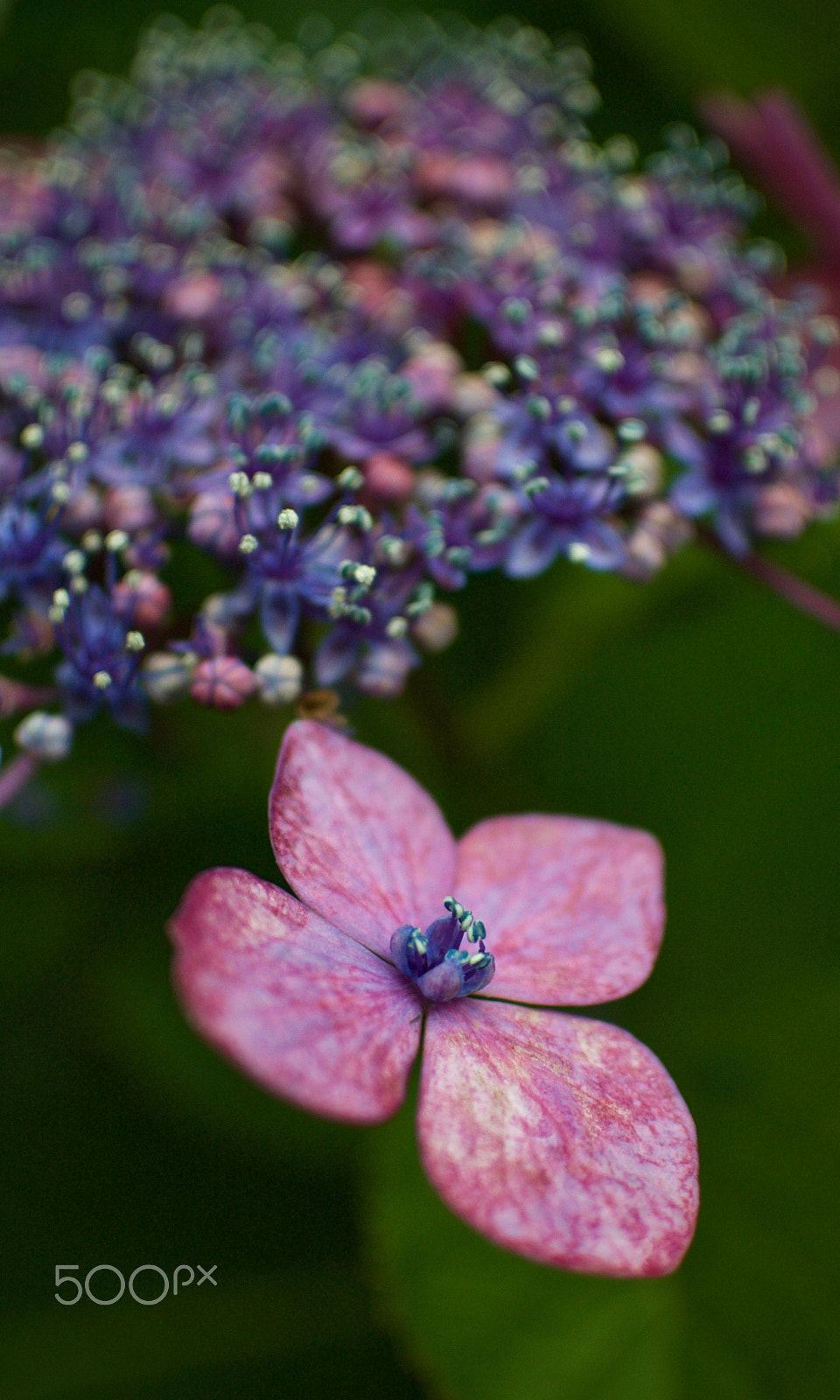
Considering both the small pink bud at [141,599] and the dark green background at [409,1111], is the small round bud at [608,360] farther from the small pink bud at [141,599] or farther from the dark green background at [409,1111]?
the small pink bud at [141,599]

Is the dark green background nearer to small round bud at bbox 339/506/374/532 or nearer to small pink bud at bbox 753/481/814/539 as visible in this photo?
small pink bud at bbox 753/481/814/539

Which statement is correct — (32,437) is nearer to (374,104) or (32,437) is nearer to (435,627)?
(435,627)

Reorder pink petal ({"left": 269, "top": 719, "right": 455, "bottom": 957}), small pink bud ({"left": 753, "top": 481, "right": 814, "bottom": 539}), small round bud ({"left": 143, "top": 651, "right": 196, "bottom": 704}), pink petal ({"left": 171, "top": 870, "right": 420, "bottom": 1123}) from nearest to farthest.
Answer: pink petal ({"left": 171, "top": 870, "right": 420, "bottom": 1123}), pink petal ({"left": 269, "top": 719, "right": 455, "bottom": 957}), small round bud ({"left": 143, "top": 651, "right": 196, "bottom": 704}), small pink bud ({"left": 753, "top": 481, "right": 814, "bottom": 539})

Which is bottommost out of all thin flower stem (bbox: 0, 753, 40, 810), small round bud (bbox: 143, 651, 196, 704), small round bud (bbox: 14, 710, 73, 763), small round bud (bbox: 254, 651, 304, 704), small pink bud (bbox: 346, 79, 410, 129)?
thin flower stem (bbox: 0, 753, 40, 810)

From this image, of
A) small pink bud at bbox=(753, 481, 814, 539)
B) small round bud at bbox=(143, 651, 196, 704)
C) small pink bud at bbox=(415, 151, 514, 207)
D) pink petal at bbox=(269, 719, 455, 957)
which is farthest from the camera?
small pink bud at bbox=(415, 151, 514, 207)

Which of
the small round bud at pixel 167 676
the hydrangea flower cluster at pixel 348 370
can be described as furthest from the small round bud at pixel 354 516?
the small round bud at pixel 167 676

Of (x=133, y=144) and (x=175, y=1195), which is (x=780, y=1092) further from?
(x=133, y=144)

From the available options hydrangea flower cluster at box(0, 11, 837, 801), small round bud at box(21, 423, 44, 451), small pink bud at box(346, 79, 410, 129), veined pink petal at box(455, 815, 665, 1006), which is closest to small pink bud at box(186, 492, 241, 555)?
hydrangea flower cluster at box(0, 11, 837, 801)
